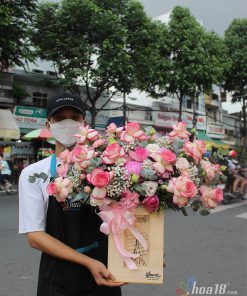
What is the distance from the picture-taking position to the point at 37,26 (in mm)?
18266

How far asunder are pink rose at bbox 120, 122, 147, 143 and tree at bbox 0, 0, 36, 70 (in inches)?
502

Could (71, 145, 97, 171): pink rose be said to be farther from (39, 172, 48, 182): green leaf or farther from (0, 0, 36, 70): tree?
(0, 0, 36, 70): tree

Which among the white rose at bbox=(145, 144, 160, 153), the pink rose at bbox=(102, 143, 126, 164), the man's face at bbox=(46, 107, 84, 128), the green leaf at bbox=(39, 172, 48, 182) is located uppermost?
the man's face at bbox=(46, 107, 84, 128)

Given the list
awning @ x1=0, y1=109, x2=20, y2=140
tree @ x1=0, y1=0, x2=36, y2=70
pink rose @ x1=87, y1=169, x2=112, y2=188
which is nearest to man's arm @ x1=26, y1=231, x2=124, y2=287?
pink rose @ x1=87, y1=169, x2=112, y2=188

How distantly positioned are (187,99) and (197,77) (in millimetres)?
8926

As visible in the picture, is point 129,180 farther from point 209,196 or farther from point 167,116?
point 167,116

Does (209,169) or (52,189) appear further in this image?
(209,169)

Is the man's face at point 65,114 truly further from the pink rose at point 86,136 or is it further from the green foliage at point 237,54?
the green foliage at point 237,54

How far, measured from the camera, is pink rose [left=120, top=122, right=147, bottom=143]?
1822 millimetres

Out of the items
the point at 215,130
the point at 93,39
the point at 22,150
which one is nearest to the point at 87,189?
the point at 93,39

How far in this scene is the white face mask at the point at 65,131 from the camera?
198 cm

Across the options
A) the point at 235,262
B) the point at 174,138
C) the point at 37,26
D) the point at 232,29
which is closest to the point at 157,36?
the point at 37,26

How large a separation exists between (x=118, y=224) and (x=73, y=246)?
0.27 m

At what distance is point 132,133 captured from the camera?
184 centimetres
